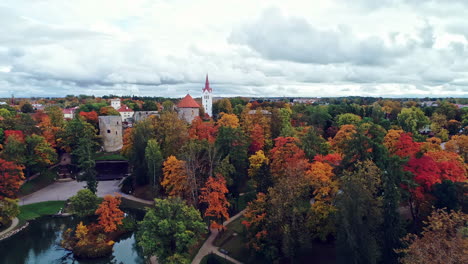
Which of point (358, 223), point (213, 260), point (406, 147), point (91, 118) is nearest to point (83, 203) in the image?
point (213, 260)

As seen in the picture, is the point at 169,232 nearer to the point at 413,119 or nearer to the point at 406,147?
the point at 406,147

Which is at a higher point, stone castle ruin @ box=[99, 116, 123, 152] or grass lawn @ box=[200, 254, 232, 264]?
stone castle ruin @ box=[99, 116, 123, 152]

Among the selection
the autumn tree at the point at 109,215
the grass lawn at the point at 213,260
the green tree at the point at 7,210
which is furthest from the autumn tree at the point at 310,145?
the green tree at the point at 7,210

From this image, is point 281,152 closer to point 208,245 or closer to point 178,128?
point 208,245

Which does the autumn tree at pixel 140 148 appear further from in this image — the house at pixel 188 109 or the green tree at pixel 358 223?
the green tree at pixel 358 223

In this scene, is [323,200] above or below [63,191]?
above

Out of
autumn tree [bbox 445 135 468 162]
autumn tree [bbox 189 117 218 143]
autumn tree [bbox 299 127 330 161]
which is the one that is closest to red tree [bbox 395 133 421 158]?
autumn tree [bbox 445 135 468 162]

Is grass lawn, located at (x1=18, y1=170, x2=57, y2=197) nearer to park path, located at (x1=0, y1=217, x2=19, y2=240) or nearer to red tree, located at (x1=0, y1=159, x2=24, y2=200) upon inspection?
red tree, located at (x1=0, y1=159, x2=24, y2=200)
